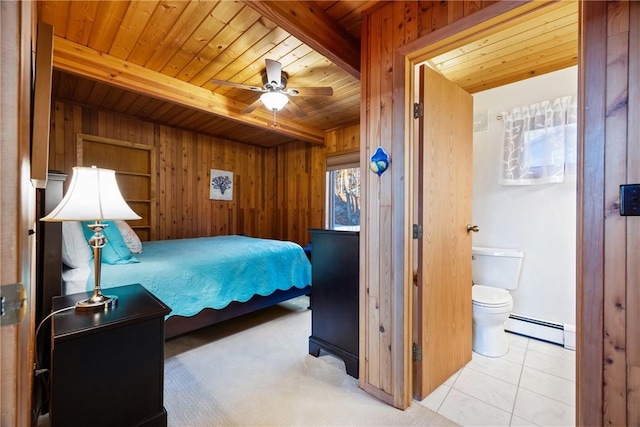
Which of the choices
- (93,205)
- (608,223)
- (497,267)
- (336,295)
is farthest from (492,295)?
(93,205)

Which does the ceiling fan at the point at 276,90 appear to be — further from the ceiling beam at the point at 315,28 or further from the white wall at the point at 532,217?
the white wall at the point at 532,217

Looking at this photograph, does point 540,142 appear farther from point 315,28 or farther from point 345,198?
point 345,198

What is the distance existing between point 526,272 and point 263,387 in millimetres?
2505

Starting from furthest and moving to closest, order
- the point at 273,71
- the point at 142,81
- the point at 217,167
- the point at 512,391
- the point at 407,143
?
1. the point at 217,167
2. the point at 142,81
3. the point at 273,71
4. the point at 512,391
5. the point at 407,143

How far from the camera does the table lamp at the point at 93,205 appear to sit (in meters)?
1.20

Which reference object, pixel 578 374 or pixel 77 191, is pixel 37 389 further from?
pixel 578 374

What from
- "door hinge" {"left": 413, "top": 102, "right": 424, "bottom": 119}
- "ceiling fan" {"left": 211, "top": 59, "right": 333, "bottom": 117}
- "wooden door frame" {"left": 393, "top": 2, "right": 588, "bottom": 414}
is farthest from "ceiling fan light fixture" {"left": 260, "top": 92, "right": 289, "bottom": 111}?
"door hinge" {"left": 413, "top": 102, "right": 424, "bottom": 119}

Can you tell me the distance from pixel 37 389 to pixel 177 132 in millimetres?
3603

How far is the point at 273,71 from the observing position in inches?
89.0

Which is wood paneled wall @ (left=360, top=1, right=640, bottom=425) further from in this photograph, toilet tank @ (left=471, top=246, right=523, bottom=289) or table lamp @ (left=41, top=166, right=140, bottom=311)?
table lamp @ (left=41, top=166, right=140, bottom=311)

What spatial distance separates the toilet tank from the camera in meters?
2.48

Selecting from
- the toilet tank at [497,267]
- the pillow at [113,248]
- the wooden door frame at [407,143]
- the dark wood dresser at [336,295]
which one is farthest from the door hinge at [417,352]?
the pillow at [113,248]

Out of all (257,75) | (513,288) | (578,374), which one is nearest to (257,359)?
(578,374)

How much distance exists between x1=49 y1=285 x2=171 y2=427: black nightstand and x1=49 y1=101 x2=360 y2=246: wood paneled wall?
2986mm
